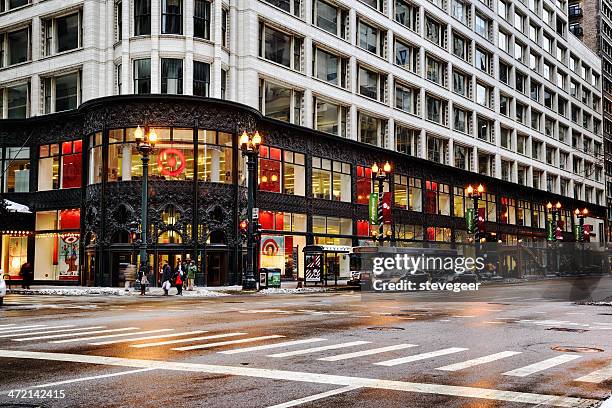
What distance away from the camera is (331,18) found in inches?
2128

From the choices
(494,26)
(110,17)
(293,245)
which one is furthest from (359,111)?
(494,26)

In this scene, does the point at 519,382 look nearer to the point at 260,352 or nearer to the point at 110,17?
the point at 260,352

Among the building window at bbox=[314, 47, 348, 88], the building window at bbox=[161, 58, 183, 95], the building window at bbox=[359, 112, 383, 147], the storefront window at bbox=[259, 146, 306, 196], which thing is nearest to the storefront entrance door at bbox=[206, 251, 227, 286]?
the storefront window at bbox=[259, 146, 306, 196]

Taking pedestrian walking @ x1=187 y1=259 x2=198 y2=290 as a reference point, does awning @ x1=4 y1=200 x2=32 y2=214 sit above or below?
above

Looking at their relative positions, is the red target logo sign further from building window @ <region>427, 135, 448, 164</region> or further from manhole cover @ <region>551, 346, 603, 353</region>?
building window @ <region>427, 135, 448, 164</region>

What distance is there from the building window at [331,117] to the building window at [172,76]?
13.2m

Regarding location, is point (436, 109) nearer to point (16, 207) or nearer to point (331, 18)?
point (331, 18)

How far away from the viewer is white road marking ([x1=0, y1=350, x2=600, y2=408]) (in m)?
7.90

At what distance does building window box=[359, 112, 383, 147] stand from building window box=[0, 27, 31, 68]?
86.7 feet

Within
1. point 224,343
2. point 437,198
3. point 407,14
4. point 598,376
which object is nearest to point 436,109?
point 437,198

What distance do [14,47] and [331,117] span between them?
24437 mm

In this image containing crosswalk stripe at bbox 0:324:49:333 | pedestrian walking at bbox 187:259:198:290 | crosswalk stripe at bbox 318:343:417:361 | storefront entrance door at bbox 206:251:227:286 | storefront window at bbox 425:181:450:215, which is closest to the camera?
crosswalk stripe at bbox 318:343:417:361

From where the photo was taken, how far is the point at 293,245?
161 feet

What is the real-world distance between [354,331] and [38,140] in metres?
39.2
